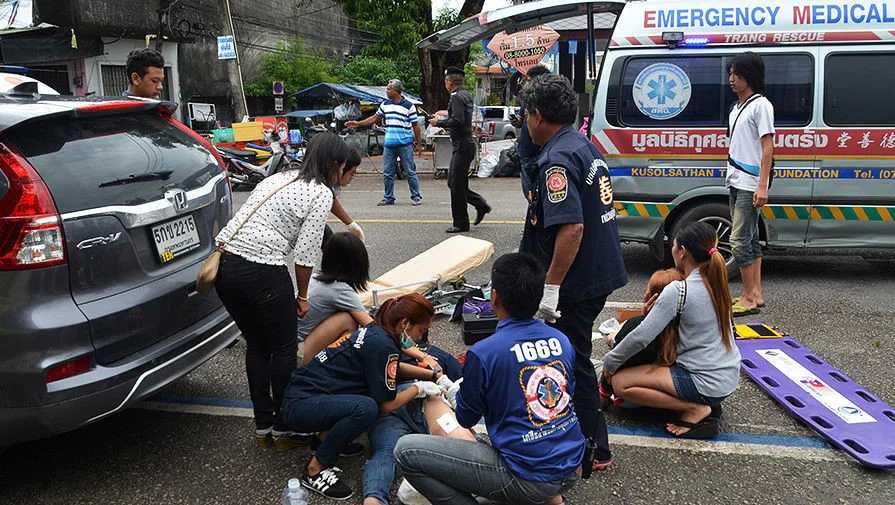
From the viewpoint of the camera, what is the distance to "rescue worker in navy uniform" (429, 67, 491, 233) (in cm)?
812

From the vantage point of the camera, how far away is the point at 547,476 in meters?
2.49

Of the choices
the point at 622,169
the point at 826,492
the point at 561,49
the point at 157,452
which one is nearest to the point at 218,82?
the point at 561,49

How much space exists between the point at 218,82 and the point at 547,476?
79.9 ft

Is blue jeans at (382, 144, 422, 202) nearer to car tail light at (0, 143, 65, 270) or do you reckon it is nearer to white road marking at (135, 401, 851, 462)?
white road marking at (135, 401, 851, 462)

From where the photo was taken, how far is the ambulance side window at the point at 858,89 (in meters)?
5.63

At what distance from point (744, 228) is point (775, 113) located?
1186mm

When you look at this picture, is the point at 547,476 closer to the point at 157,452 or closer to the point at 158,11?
the point at 157,452

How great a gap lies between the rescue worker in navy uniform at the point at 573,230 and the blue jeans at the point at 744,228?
2.52 m

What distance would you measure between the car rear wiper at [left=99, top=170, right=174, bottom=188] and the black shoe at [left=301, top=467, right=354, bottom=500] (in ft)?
5.19

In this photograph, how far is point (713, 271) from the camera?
11.2ft

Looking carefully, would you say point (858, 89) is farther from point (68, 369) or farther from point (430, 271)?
point (68, 369)

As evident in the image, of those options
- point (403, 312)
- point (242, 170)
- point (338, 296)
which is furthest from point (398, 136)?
point (403, 312)

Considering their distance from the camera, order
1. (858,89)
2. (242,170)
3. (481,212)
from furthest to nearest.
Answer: (242,170)
(481,212)
(858,89)

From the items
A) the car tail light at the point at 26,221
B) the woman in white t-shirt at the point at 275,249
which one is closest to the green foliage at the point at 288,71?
the woman in white t-shirt at the point at 275,249
